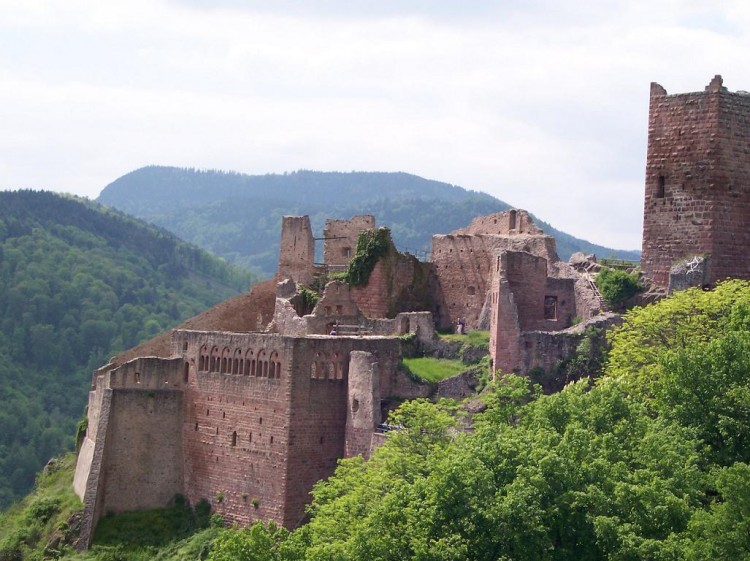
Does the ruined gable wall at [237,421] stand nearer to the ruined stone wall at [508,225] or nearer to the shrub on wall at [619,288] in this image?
the ruined stone wall at [508,225]

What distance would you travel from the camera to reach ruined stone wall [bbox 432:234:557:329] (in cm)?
6725

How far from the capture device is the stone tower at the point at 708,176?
193 feet

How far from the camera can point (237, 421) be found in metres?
63.7

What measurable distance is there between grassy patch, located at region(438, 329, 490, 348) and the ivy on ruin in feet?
18.9

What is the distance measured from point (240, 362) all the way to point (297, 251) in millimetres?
12693

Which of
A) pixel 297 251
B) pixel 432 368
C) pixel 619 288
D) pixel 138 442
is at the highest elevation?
pixel 297 251

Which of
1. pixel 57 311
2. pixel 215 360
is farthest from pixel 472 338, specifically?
pixel 57 311

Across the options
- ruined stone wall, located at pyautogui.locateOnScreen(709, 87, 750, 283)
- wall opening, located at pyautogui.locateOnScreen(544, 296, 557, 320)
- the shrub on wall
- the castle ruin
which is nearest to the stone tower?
ruined stone wall, located at pyautogui.locateOnScreen(709, 87, 750, 283)

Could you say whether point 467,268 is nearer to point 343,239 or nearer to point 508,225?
point 508,225

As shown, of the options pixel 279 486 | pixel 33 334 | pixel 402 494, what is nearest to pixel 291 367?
pixel 279 486

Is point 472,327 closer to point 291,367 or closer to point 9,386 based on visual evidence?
point 291,367

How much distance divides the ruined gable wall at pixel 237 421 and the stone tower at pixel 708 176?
51.4ft

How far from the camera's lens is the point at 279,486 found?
61.0 m

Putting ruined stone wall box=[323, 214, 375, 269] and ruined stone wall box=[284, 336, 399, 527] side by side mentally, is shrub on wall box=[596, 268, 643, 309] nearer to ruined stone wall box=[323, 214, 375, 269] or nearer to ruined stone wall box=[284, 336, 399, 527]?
ruined stone wall box=[284, 336, 399, 527]
